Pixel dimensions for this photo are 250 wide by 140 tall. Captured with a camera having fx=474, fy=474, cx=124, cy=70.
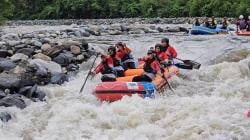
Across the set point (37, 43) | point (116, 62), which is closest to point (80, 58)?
point (37, 43)

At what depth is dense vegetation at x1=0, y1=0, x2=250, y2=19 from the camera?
38.8 meters

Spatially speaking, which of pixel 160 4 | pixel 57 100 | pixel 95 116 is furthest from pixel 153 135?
pixel 160 4

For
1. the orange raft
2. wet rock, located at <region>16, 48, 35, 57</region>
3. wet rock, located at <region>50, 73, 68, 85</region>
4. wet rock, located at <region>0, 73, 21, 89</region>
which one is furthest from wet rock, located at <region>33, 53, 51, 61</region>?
the orange raft

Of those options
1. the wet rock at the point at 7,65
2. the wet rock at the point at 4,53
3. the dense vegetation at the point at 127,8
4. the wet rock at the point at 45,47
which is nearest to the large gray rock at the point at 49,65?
the wet rock at the point at 7,65

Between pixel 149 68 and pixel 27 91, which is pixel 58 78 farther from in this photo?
pixel 149 68

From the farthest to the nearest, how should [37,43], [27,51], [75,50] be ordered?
[37,43] < [75,50] < [27,51]

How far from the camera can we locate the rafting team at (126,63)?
11.4 metres

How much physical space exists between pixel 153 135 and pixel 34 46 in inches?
410

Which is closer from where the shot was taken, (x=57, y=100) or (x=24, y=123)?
(x=24, y=123)

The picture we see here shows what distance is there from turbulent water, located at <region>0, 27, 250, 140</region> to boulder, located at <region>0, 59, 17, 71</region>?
1.96m

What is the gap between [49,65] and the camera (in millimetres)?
14477

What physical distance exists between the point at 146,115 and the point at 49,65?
6.17 meters

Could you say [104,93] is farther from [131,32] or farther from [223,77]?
[131,32]

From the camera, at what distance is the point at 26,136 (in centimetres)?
852
